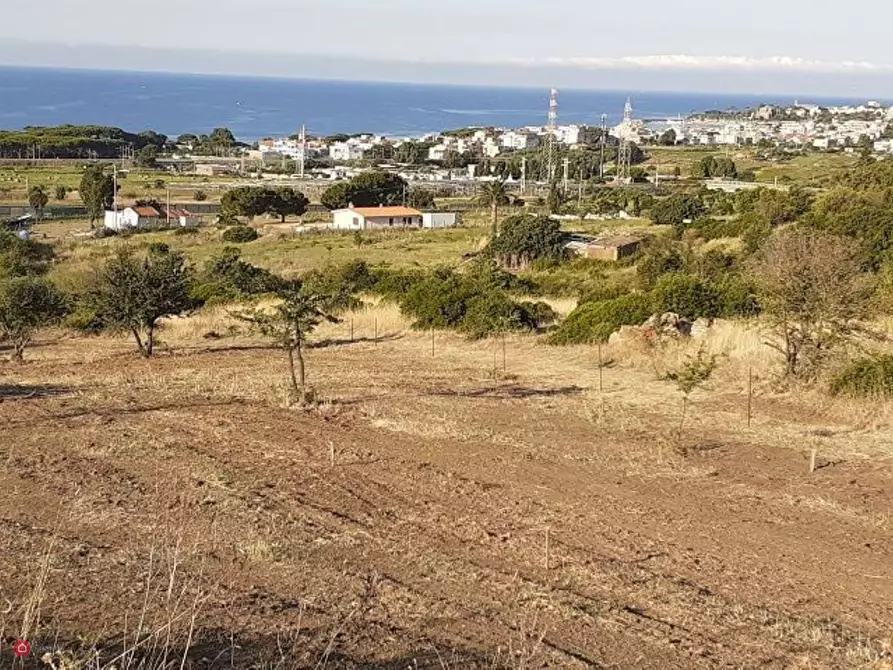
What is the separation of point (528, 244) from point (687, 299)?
2183 centimetres

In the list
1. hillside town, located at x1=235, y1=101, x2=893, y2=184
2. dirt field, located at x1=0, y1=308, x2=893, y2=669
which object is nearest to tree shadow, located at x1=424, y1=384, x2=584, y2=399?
dirt field, located at x1=0, y1=308, x2=893, y2=669

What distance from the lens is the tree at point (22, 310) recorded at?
23.6 m

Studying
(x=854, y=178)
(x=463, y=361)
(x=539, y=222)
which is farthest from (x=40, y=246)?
(x=854, y=178)

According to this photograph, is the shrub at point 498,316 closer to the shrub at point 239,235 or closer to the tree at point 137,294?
the tree at point 137,294

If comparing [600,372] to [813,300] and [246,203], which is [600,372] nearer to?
[813,300]

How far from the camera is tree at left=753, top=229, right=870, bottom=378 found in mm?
17781

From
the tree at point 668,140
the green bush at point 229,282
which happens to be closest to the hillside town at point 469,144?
the tree at point 668,140

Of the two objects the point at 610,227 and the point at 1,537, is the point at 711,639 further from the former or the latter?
the point at 610,227

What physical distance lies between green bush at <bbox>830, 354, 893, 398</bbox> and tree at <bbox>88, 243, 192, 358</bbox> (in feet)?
45.3

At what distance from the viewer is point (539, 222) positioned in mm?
47031

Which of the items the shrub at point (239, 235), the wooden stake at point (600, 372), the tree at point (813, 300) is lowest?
the shrub at point (239, 235)

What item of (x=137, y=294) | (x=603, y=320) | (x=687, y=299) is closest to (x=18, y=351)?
(x=137, y=294)

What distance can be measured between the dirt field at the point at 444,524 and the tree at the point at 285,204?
5236 cm

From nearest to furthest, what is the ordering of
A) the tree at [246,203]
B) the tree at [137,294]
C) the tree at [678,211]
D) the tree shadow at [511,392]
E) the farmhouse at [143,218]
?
the tree shadow at [511,392] < the tree at [137,294] < the tree at [678,211] < the farmhouse at [143,218] < the tree at [246,203]
